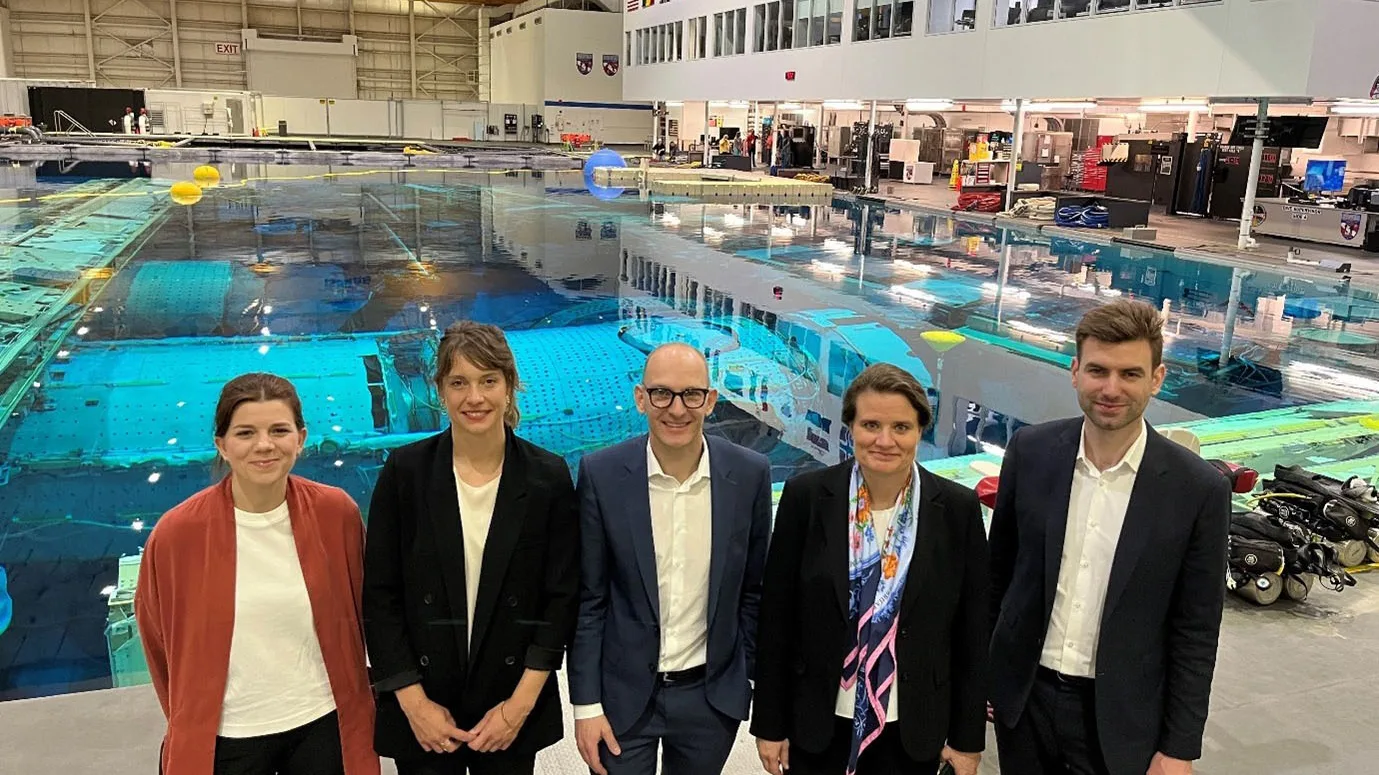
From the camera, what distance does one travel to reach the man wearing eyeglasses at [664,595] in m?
2.19

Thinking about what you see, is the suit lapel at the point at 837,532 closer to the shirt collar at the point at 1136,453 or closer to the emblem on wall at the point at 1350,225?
the shirt collar at the point at 1136,453

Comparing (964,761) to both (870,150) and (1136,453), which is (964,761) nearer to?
(1136,453)

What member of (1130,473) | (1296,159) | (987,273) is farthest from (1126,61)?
(1130,473)

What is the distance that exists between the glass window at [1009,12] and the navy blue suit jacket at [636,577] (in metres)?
23.5

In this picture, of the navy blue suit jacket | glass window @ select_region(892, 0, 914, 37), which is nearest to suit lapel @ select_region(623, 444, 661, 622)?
the navy blue suit jacket

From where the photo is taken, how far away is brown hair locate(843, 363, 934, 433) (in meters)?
2.05

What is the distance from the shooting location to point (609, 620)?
2.25m

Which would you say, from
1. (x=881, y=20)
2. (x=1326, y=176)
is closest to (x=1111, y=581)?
(x=1326, y=176)

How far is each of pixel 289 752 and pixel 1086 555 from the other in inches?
73.1

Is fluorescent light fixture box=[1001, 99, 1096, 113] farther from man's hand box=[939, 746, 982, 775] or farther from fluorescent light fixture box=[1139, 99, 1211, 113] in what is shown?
man's hand box=[939, 746, 982, 775]

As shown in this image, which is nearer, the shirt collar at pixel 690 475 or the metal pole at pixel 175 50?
the shirt collar at pixel 690 475

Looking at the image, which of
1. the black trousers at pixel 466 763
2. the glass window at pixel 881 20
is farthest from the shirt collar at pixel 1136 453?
the glass window at pixel 881 20

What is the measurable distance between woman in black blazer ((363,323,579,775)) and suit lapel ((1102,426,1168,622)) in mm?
1205

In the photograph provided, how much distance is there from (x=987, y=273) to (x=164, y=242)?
14088 millimetres
